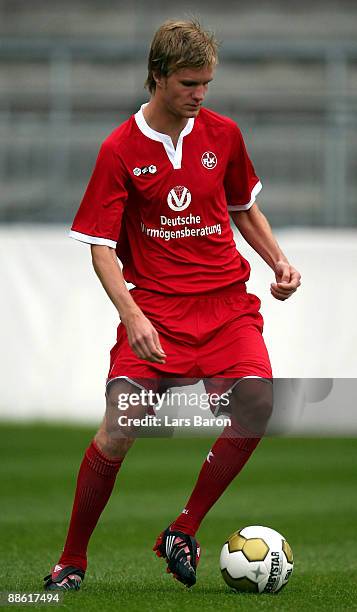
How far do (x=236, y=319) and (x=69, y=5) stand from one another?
50.4 ft

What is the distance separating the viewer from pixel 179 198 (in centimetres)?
515

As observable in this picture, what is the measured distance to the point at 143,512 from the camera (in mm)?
8383

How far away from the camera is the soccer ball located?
200 inches

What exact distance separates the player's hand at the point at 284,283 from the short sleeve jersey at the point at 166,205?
22 cm

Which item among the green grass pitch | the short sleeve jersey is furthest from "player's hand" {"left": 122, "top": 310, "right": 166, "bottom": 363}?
the green grass pitch

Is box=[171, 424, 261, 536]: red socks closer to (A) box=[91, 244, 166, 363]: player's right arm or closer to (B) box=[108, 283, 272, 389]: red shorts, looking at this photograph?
(B) box=[108, 283, 272, 389]: red shorts

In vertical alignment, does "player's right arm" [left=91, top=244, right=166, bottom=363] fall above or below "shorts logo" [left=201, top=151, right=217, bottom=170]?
below

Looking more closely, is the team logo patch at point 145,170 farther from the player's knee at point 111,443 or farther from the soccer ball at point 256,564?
the soccer ball at point 256,564

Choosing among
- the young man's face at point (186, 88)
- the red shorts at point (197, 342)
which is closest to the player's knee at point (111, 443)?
the red shorts at point (197, 342)

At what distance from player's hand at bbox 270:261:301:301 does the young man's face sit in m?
0.70

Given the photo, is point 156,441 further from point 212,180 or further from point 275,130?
point 212,180

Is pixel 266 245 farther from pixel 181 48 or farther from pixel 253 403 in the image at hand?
pixel 181 48

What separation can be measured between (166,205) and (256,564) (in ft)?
4.65

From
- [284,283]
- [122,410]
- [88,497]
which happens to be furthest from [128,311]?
[88,497]
